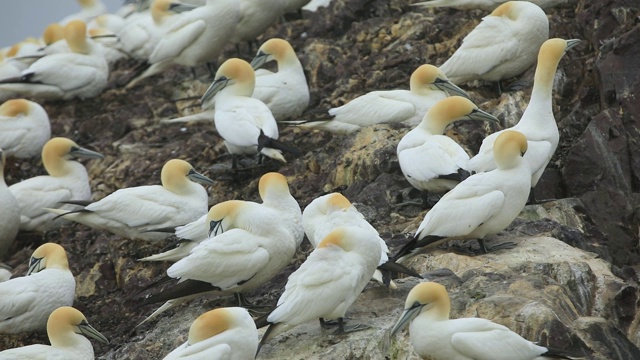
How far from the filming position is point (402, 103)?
1079cm

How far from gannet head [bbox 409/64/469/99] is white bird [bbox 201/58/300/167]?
115 centimetres

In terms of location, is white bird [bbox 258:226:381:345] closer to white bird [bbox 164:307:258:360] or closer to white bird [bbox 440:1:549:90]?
white bird [bbox 164:307:258:360]

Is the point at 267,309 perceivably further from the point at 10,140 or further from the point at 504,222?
the point at 10,140

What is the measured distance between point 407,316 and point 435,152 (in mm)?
2458

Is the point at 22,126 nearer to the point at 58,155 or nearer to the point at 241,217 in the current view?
the point at 58,155

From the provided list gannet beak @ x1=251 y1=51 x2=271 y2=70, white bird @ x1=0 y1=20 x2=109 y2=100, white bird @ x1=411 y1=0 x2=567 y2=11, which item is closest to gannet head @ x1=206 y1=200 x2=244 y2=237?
gannet beak @ x1=251 y1=51 x2=271 y2=70

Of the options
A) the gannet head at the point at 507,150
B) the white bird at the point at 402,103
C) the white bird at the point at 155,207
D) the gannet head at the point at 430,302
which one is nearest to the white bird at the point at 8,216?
the white bird at the point at 155,207

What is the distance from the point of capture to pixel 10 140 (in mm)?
13680

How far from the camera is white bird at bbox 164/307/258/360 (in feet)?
23.5

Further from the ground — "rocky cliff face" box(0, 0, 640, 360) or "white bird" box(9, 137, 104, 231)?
"rocky cliff face" box(0, 0, 640, 360)

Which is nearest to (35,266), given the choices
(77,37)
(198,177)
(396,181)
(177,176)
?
(177,176)

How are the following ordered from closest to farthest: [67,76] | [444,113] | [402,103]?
[444,113]
[402,103]
[67,76]

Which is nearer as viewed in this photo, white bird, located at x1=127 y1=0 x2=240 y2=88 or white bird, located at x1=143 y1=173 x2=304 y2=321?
white bird, located at x1=143 y1=173 x2=304 y2=321

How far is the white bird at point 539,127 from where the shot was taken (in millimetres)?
9102
